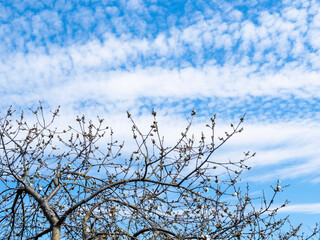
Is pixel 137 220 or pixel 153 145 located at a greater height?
pixel 153 145

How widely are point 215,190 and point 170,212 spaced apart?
3.28ft

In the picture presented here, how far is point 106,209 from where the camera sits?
7031 millimetres

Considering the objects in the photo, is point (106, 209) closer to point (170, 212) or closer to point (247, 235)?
point (170, 212)

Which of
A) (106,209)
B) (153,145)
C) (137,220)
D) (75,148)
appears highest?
(75,148)

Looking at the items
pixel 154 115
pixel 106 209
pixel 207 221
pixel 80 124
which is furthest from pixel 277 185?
pixel 80 124

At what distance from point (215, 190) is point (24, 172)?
4.64m

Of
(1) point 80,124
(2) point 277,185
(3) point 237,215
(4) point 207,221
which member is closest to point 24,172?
(1) point 80,124

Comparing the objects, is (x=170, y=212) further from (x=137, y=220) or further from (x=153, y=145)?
(x=153, y=145)

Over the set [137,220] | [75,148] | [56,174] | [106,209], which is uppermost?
[75,148]

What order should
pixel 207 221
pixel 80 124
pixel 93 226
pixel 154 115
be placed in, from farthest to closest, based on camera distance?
pixel 80 124, pixel 93 226, pixel 207 221, pixel 154 115

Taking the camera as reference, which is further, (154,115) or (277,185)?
(277,185)

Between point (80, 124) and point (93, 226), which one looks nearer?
point (93, 226)

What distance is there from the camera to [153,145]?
627 centimetres

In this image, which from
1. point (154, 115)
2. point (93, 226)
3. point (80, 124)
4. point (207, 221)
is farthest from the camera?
point (80, 124)
